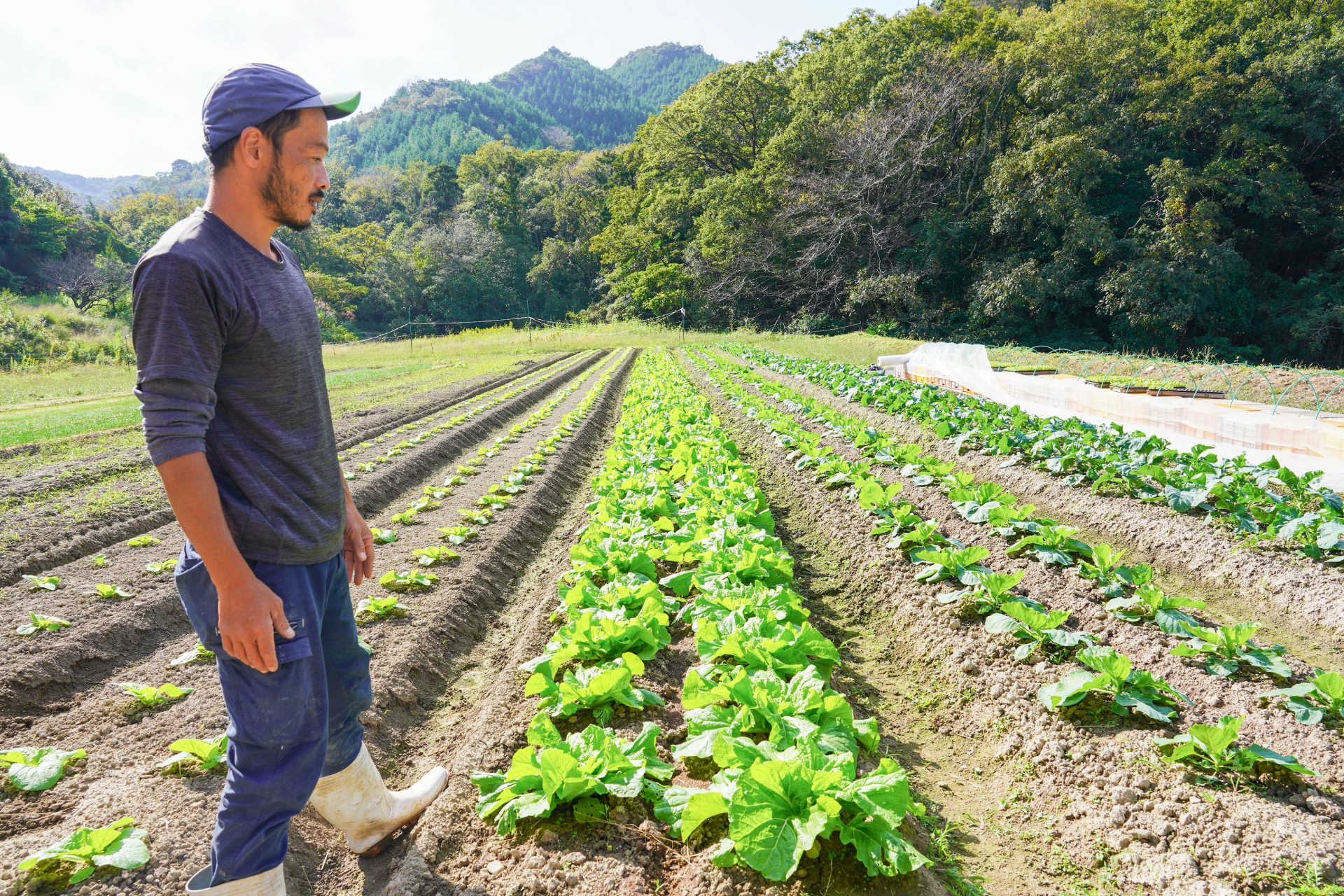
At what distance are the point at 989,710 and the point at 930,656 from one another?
2.05 feet

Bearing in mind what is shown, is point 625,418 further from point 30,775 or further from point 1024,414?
point 30,775

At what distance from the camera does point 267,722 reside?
1662 millimetres

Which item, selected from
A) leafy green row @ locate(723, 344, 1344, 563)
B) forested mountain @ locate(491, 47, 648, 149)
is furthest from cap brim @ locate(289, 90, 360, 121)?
forested mountain @ locate(491, 47, 648, 149)

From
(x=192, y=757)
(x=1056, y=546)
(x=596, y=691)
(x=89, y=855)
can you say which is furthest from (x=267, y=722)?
(x=1056, y=546)

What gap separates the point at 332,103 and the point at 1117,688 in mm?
3650

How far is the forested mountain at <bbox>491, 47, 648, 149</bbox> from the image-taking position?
161750 mm

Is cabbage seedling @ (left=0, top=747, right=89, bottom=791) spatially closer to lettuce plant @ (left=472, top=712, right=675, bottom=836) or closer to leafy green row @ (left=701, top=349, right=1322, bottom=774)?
lettuce plant @ (left=472, top=712, right=675, bottom=836)

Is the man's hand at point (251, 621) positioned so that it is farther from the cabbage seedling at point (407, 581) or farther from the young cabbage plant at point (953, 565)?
the young cabbage plant at point (953, 565)

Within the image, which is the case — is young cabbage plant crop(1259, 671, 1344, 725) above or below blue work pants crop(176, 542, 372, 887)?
below

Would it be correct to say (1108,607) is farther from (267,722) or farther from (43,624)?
(43,624)

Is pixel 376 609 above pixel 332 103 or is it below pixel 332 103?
below

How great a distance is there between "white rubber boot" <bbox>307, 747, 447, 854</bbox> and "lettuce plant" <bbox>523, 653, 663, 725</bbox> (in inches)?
25.4

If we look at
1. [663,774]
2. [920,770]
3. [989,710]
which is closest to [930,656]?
[989,710]

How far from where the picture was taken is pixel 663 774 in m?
2.41
